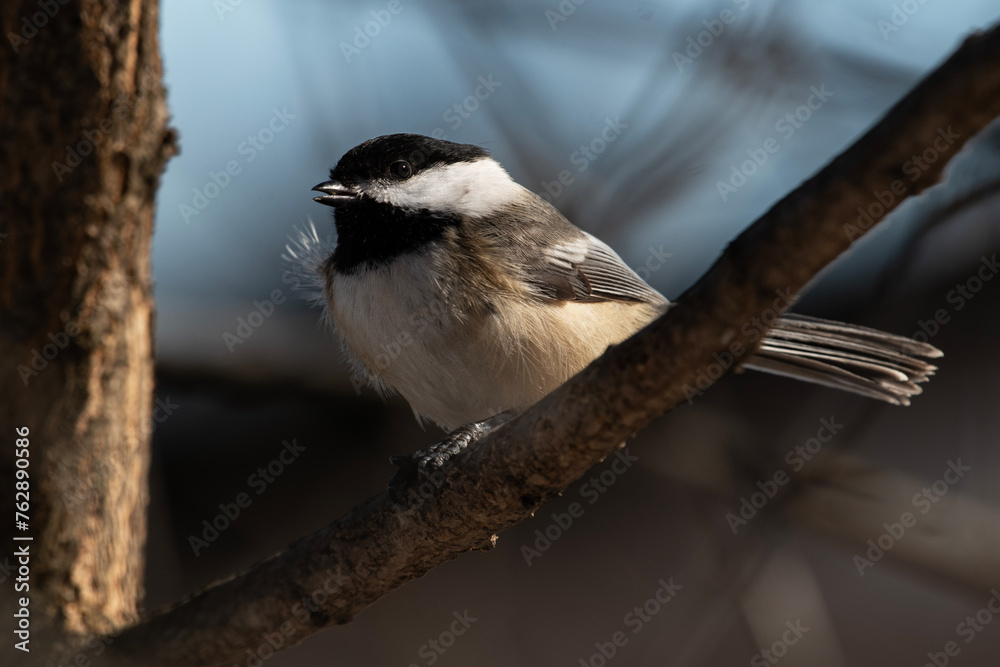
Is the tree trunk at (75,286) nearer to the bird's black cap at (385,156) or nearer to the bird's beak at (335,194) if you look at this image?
the bird's beak at (335,194)

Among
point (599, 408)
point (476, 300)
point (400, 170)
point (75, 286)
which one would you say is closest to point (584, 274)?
point (476, 300)

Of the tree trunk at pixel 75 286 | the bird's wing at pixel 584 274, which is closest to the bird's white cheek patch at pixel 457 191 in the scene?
the bird's wing at pixel 584 274

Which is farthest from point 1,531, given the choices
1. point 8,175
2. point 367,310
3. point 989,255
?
point 989,255

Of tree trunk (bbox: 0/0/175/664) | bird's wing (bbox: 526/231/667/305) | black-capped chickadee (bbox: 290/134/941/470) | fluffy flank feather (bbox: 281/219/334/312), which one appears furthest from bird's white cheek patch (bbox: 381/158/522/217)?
tree trunk (bbox: 0/0/175/664)

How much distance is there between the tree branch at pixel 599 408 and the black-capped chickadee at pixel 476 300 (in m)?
0.28

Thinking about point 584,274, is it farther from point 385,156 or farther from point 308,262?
point 308,262

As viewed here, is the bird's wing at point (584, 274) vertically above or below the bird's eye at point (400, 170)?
below

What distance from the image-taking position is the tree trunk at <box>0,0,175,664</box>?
160cm

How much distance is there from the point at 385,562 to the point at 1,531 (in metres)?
0.88

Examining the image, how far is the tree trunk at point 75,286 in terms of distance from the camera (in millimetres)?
1603

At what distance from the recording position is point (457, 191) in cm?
228

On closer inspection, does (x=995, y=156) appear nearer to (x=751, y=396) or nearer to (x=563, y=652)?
(x=751, y=396)

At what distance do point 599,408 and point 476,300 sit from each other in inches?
31.4

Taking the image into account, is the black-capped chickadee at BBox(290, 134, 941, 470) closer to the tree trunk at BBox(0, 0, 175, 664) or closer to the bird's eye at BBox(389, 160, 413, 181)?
the bird's eye at BBox(389, 160, 413, 181)
